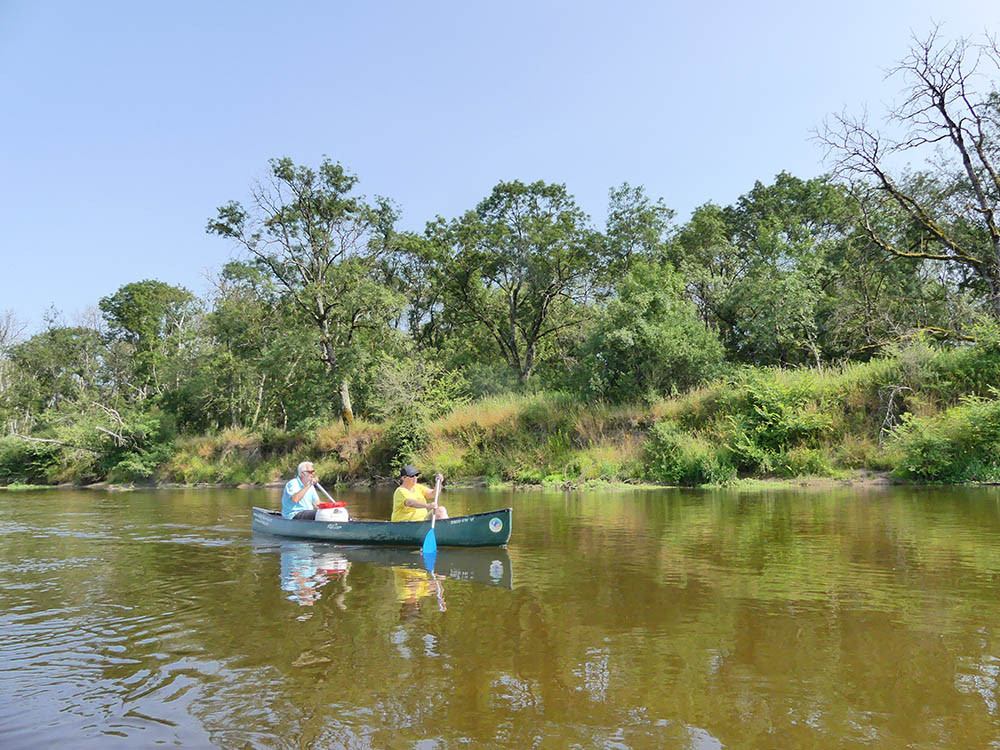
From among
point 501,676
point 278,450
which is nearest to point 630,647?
point 501,676

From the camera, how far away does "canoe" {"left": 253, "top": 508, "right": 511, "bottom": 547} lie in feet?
33.2

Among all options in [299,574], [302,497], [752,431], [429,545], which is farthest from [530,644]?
[752,431]

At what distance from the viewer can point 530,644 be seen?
5484mm

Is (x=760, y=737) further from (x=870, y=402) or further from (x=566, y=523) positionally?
(x=870, y=402)

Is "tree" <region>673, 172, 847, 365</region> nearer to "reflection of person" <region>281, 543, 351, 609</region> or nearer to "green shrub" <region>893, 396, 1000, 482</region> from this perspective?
"green shrub" <region>893, 396, 1000, 482</region>

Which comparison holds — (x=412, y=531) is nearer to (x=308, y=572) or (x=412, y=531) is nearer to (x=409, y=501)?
(x=409, y=501)

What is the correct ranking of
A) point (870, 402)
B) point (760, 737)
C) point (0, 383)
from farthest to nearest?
point (0, 383) < point (870, 402) < point (760, 737)

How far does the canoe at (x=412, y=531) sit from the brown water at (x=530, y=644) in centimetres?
41

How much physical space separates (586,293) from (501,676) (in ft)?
106

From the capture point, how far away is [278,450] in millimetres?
34156

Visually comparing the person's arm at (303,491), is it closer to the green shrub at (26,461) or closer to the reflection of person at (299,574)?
the reflection of person at (299,574)

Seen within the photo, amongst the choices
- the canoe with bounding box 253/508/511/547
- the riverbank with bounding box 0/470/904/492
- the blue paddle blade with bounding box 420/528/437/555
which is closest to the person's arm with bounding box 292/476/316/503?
the canoe with bounding box 253/508/511/547

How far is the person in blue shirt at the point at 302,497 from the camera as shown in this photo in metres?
12.6

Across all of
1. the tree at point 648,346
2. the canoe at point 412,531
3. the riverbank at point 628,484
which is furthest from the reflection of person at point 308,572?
the tree at point 648,346
